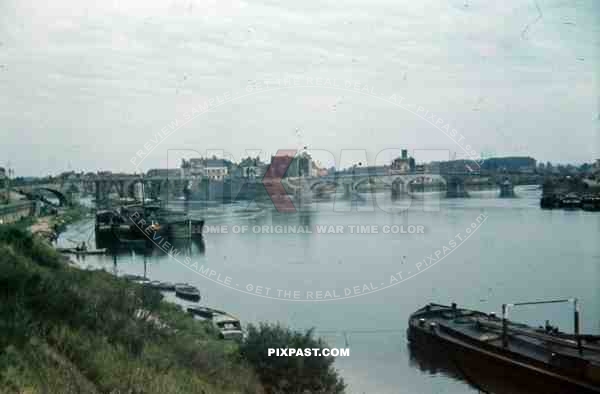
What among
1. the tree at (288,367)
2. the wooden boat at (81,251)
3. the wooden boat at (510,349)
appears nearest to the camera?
the tree at (288,367)

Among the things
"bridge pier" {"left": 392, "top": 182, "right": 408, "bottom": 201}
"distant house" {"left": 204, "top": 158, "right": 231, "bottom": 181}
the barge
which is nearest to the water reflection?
the barge

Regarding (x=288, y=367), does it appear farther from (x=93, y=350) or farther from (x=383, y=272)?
(x=383, y=272)

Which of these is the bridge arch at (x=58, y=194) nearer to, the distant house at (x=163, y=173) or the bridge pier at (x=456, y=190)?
the distant house at (x=163, y=173)

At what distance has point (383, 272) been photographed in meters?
7.36

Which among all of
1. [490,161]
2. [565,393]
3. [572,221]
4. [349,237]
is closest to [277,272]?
[349,237]

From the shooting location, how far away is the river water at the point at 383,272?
4.81 m

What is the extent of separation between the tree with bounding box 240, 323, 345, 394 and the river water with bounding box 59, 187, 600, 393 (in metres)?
1.09

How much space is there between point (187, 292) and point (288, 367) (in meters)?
Result: 3.79

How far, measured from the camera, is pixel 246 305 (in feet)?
19.5

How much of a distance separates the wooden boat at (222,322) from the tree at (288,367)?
3.18ft

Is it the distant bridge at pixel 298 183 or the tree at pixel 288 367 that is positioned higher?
the distant bridge at pixel 298 183

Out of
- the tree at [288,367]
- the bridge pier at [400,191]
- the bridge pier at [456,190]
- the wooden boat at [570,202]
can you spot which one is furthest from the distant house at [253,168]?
the tree at [288,367]

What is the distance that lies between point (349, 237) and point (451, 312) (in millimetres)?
5542

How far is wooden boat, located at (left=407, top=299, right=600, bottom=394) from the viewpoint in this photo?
147 inches
